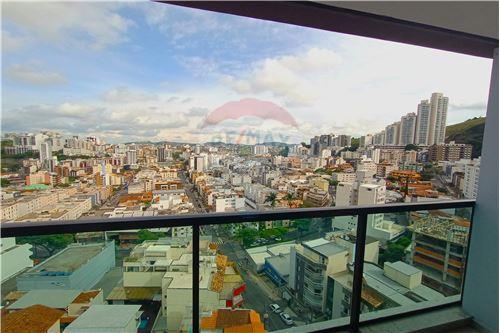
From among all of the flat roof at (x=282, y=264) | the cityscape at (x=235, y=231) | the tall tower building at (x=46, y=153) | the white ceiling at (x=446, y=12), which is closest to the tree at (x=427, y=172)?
the cityscape at (x=235, y=231)

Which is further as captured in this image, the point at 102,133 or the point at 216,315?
the point at 102,133

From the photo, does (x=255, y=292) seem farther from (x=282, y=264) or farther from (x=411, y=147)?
(x=411, y=147)

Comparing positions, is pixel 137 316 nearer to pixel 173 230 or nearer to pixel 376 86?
pixel 173 230

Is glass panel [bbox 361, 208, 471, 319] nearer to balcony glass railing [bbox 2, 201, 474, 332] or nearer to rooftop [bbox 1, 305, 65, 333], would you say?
balcony glass railing [bbox 2, 201, 474, 332]

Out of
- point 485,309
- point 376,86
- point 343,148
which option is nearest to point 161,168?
point 343,148

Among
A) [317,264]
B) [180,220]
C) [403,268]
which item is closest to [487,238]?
[403,268]

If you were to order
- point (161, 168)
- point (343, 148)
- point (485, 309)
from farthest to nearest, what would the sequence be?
1. point (343, 148)
2. point (161, 168)
3. point (485, 309)
